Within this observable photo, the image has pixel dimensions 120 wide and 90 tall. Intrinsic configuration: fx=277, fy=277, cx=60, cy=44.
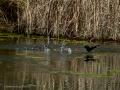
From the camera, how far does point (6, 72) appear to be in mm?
5730

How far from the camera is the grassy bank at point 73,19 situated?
12.9m

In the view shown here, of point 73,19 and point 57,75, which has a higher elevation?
point 73,19

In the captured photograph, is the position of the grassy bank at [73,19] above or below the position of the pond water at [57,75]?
above

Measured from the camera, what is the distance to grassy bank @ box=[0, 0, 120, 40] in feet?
42.3

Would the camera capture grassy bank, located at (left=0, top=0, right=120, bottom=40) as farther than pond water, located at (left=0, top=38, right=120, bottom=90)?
Yes

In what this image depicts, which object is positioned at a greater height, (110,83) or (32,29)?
(32,29)

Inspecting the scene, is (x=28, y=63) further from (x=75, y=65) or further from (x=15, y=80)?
(x=15, y=80)

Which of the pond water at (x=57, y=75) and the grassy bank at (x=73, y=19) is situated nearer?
the pond water at (x=57, y=75)

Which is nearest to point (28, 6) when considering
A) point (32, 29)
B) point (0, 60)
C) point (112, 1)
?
point (32, 29)

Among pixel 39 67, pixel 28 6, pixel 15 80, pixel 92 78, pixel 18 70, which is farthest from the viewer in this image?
pixel 28 6

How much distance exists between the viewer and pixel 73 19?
13.4m

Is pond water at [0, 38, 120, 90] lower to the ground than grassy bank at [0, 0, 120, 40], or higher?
lower

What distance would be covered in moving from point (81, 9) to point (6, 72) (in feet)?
26.3

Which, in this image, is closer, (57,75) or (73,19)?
(57,75)
